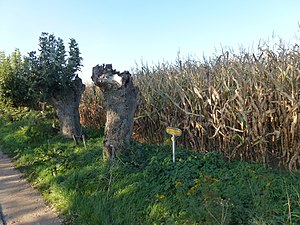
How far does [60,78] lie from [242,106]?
500cm

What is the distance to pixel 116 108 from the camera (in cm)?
565

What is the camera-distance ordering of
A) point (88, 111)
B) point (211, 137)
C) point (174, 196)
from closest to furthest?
1. point (174, 196)
2. point (211, 137)
3. point (88, 111)

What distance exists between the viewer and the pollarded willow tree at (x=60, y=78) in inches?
309

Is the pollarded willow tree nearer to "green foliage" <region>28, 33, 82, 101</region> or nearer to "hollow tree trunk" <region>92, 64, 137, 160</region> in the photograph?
"green foliage" <region>28, 33, 82, 101</region>

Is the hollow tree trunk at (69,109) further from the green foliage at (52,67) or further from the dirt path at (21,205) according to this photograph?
the dirt path at (21,205)

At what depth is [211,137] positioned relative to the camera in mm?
5551

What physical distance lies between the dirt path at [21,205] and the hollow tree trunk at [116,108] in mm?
1442

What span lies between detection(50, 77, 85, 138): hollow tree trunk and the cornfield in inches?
106

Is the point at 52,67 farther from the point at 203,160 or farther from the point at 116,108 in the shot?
the point at 203,160

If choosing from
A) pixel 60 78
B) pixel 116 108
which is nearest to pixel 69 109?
pixel 60 78

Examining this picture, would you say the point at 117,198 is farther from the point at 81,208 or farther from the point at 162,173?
the point at 162,173

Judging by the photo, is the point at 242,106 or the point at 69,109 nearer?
the point at 242,106

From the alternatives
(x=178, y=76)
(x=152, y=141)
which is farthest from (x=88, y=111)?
(x=178, y=76)

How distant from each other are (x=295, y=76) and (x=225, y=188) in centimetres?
224
